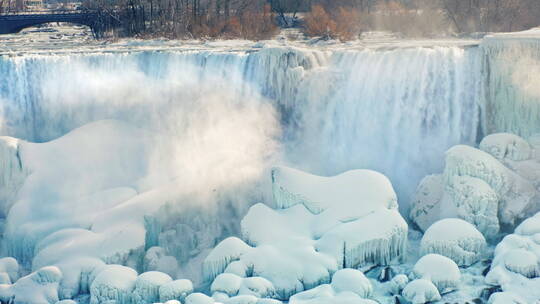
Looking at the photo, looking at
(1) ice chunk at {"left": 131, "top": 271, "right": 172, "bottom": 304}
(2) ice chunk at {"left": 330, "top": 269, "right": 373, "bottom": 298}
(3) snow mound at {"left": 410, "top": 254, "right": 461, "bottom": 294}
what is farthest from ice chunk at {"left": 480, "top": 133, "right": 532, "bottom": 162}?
(1) ice chunk at {"left": 131, "top": 271, "right": 172, "bottom": 304}

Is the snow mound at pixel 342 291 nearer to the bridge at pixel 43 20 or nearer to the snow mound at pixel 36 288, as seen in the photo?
the snow mound at pixel 36 288

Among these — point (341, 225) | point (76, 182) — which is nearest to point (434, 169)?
point (341, 225)

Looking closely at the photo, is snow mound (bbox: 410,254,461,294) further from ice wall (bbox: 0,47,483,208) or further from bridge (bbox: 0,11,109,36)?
bridge (bbox: 0,11,109,36)

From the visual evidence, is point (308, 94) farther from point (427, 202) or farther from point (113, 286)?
point (113, 286)

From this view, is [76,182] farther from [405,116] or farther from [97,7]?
[97,7]

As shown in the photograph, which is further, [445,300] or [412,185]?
[412,185]
